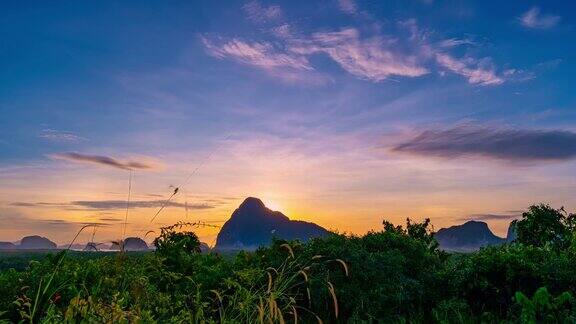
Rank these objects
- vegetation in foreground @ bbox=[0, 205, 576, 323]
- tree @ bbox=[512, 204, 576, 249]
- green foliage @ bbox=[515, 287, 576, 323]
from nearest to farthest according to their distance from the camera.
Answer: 1. green foliage @ bbox=[515, 287, 576, 323]
2. vegetation in foreground @ bbox=[0, 205, 576, 323]
3. tree @ bbox=[512, 204, 576, 249]

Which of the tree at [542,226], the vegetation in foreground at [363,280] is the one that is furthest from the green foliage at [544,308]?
the tree at [542,226]

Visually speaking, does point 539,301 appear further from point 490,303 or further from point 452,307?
point 490,303

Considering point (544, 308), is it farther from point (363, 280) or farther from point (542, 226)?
point (542, 226)

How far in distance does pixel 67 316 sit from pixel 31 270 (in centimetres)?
675

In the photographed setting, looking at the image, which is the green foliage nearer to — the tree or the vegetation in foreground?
the vegetation in foreground

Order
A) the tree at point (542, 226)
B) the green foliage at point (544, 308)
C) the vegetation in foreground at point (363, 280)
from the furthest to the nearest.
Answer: the tree at point (542, 226) < the vegetation in foreground at point (363, 280) < the green foliage at point (544, 308)

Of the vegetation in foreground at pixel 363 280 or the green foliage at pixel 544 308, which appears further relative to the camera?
the vegetation in foreground at pixel 363 280

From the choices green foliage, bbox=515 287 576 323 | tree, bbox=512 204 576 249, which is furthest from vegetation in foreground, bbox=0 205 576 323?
tree, bbox=512 204 576 249

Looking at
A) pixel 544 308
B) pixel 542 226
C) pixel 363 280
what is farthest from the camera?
pixel 542 226

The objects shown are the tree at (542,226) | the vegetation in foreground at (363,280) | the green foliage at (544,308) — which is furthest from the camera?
the tree at (542,226)

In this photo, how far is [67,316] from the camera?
6664 millimetres

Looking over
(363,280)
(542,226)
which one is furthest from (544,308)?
(542,226)

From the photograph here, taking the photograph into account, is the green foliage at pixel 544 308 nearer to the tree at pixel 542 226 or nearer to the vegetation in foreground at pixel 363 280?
the vegetation in foreground at pixel 363 280

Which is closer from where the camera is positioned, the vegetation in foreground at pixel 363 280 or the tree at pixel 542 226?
the vegetation in foreground at pixel 363 280
